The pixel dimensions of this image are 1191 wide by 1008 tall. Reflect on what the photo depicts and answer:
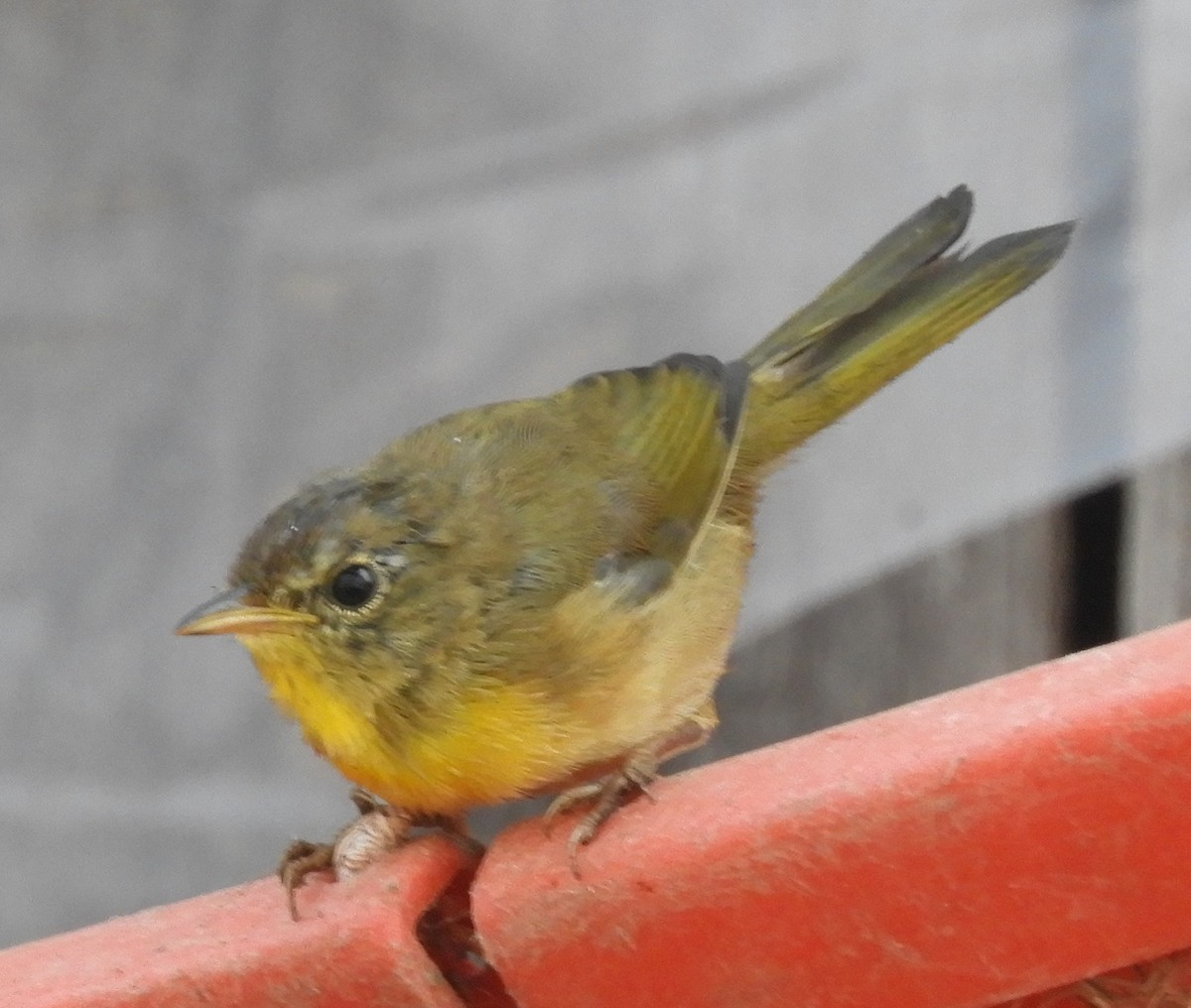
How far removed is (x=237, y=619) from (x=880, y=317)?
1.03m

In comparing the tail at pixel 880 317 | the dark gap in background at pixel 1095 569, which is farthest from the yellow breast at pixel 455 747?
the dark gap in background at pixel 1095 569

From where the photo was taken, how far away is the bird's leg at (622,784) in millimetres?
1254

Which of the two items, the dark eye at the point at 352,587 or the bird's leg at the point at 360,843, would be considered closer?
the bird's leg at the point at 360,843

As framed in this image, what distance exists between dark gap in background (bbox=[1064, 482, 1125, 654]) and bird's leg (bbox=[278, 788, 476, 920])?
131cm

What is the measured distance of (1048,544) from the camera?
2535 millimetres

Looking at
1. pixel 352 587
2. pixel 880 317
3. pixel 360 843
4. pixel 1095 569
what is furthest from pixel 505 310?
pixel 360 843

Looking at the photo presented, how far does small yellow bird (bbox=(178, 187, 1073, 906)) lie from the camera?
1640 mm

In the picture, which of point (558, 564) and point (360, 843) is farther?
point (558, 564)

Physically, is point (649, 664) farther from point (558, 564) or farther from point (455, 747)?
point (455, 747)

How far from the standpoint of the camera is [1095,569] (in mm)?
2562

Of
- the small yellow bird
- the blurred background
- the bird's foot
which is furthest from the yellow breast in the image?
the blurred background

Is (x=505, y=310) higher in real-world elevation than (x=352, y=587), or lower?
higher

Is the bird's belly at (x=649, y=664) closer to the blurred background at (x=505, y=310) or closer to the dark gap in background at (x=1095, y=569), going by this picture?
the blurred background at (x=505, y=310)

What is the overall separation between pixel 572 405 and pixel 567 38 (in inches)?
38.8
